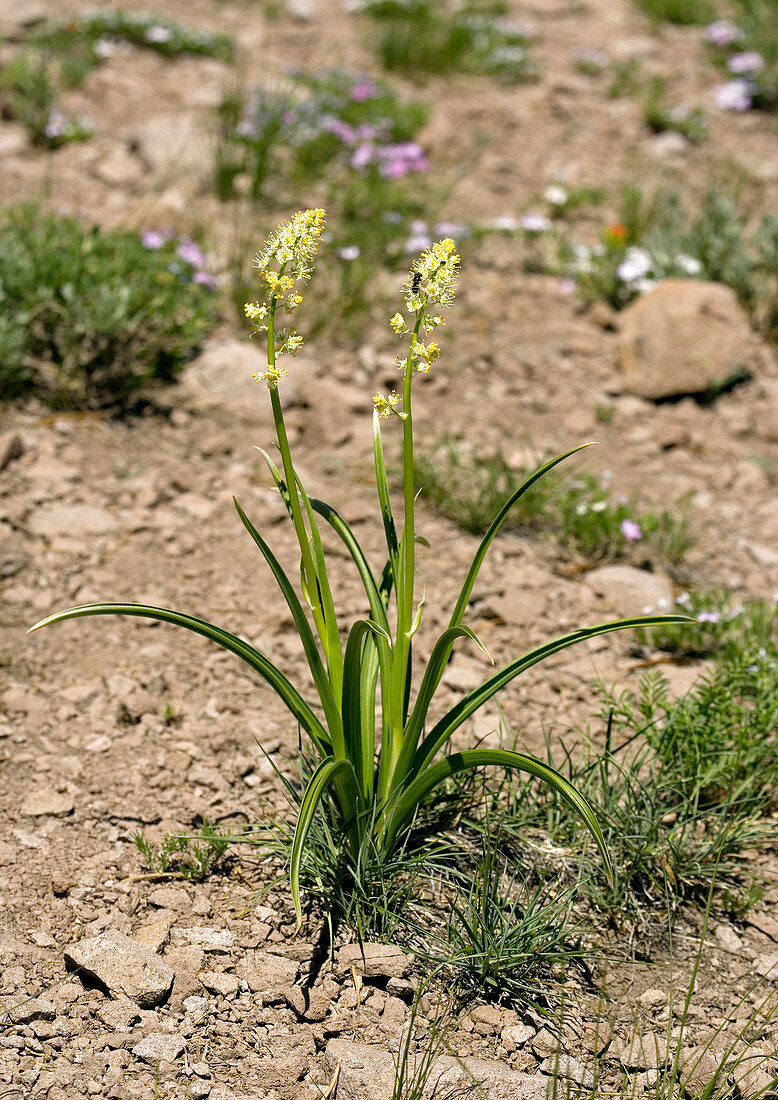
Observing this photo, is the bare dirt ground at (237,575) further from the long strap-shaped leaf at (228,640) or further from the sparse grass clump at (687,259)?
the long strap-shaped leaf at (228,640)

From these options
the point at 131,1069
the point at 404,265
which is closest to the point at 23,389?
the point at 404,265

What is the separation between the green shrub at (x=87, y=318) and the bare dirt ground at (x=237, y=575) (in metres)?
0.14

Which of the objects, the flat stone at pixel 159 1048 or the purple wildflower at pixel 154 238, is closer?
the flat stone at pixel 159 1048

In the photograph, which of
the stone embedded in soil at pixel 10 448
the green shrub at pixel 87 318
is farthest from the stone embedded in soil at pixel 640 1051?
the green shrub at pixel 87 318

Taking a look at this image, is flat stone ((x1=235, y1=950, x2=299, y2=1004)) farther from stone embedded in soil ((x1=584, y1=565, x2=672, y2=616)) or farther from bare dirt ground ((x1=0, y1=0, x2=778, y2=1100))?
stone embedded in soil ((x1=584, y1=565, x2=672, y2=616))

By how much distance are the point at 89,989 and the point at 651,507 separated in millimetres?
2633

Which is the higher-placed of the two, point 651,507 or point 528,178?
point 528,178

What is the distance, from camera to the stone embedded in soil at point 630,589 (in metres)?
3.37

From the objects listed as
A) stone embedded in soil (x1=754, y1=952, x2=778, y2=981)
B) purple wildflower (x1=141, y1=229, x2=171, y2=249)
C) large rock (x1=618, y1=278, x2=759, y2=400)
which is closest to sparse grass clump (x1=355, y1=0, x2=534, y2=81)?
purple wildflower (x1=141, y1=229, x2=171, y2=249)

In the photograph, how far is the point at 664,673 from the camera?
311 centimetres

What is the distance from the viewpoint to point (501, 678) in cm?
217

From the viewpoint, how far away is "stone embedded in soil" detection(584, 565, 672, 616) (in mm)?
3369

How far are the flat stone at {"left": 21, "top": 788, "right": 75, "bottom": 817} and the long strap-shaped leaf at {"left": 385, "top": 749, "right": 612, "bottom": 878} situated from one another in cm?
85

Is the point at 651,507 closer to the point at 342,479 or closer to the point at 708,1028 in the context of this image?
the point at 342,479
